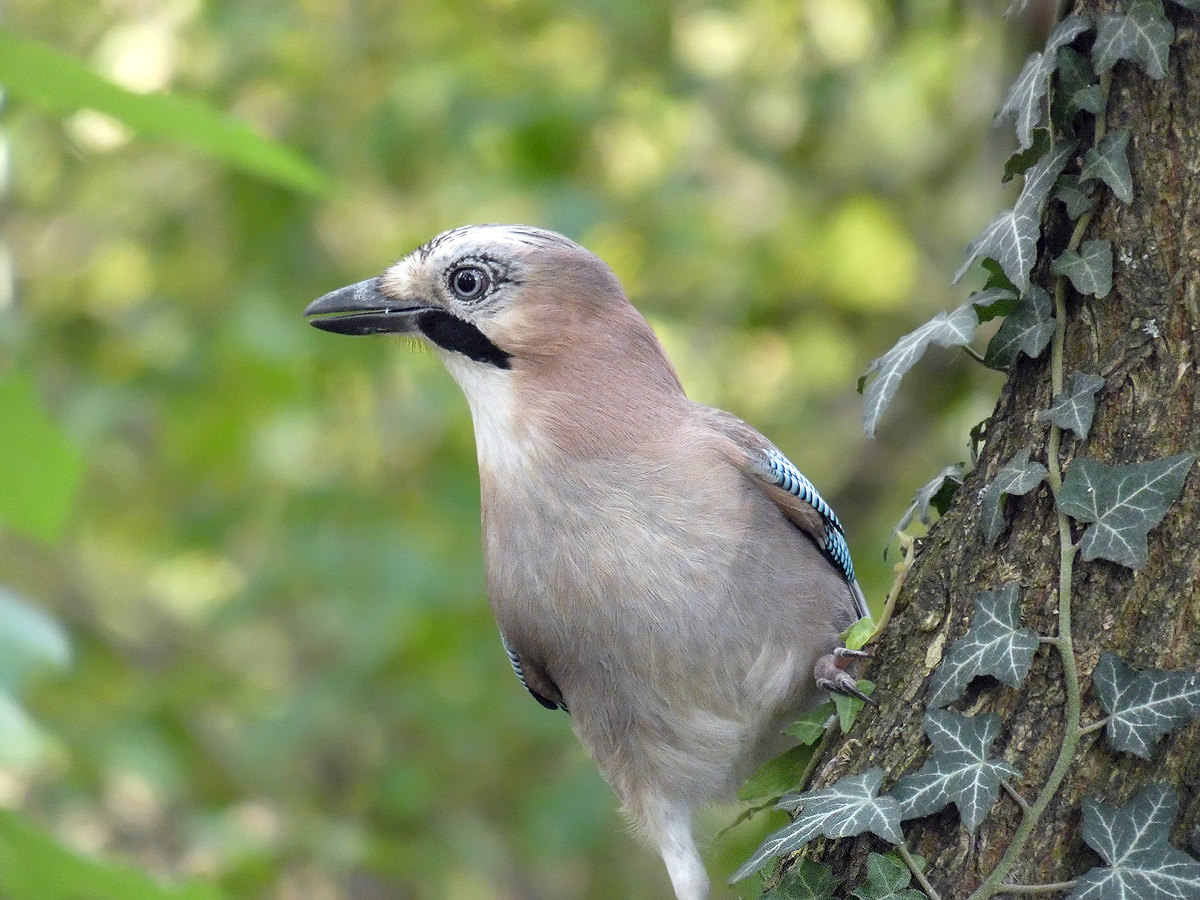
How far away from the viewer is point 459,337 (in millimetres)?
3359

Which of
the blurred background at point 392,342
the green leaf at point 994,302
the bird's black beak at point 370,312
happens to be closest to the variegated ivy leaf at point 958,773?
the green leaf at point 994,302

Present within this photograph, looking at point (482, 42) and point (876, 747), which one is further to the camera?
point (482, 42)

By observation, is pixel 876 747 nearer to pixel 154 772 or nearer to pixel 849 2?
pixel 154 772

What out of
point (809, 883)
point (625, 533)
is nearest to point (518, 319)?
point (625, 533)

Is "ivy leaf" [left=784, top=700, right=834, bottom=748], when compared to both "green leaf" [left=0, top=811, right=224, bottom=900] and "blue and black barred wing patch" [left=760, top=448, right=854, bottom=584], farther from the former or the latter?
"green leaf" [left=0, top=811, right=224, bottom=900]

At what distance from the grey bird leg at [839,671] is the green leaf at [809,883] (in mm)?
294

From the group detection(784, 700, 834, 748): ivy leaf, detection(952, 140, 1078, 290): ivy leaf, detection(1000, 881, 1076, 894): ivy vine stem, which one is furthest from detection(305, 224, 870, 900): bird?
detection(952, 140, 1078, 290): ivy leaf

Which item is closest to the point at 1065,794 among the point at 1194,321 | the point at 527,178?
the point at 1194,321

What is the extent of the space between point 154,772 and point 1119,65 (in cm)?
457

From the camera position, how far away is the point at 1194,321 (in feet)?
6.63

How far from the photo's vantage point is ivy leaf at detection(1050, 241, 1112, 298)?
203 centimetres

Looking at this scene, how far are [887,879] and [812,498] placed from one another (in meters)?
1.34

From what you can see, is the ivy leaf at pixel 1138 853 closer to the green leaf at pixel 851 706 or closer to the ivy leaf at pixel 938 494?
the green leaf at pixel 851 706

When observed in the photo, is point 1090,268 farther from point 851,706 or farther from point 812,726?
point 812,726
